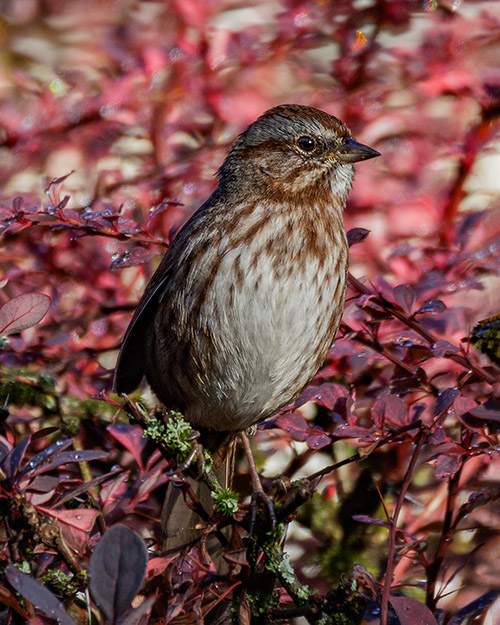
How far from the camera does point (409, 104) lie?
3.75 m

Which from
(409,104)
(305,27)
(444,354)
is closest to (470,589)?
(444,354)

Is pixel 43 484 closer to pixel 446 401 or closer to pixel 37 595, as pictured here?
pixel 37 595

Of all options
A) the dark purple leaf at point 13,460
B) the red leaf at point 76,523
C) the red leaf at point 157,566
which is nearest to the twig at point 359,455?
the red leaf at point 157,566

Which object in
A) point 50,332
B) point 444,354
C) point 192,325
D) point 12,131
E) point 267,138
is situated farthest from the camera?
point 12,131

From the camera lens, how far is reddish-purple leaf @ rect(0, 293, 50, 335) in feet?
5.49

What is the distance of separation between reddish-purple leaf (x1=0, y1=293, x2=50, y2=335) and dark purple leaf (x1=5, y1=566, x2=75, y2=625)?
537 millimetres

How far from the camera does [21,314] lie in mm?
1680

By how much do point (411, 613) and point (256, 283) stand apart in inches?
43.1

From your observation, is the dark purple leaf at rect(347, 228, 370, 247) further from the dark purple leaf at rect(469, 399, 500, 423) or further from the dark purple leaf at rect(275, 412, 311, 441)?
the dark purple leaf at rect(469, 399, 500, 423)

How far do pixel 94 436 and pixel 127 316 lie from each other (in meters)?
0.64

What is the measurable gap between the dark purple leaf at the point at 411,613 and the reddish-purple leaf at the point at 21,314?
0.93m

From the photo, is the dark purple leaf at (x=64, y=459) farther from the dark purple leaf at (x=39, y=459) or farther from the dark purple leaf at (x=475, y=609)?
the dark purple leaf at (x=475, y=609)

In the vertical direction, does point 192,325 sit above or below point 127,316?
above

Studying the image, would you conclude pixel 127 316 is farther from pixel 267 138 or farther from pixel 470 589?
pixel 470 589
